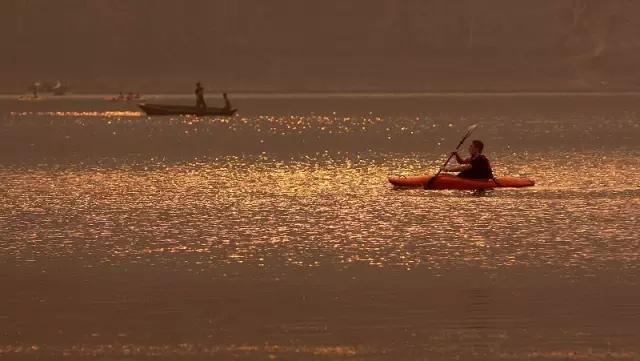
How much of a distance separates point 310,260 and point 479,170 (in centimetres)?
1257

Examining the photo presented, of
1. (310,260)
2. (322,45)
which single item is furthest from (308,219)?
(322,45)

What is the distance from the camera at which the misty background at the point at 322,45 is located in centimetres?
16612

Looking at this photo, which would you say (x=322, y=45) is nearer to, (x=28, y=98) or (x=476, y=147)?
(x=28, y=98)

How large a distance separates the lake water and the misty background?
341 feet

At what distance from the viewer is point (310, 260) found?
26.9 metres

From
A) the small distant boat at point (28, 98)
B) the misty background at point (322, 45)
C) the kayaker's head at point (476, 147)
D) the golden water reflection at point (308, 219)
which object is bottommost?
the small distant boat at point (28, 98)

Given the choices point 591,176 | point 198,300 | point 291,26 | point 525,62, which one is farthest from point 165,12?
point 198,300

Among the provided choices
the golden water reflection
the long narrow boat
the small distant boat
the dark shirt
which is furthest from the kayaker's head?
the small distant boat

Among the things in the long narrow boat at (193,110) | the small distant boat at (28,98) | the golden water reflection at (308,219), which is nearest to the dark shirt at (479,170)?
the golden water reflection at (308,219)

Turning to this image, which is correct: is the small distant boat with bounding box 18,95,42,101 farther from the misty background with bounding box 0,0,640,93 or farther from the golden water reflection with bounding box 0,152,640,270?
the golden water reflection with bounding box 0,152,640,270

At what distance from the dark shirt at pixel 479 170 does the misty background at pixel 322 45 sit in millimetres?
123879

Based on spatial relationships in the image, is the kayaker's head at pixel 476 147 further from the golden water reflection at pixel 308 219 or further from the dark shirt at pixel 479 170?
the golden water reflection at pixel 308 219

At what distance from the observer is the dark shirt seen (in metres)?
38.7

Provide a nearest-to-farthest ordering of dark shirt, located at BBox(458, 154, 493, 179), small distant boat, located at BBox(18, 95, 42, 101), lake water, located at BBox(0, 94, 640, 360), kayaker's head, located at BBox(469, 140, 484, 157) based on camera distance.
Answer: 1. lake water, located at BBox(0, 94, 640, 360)
2. kayaker's head, located at BBox(469, 140, 484, 157)
3. dark shirt, located at BBox(458, 154, 493, 179)
4. small distant boat, located at BBox(18, 95, 42, 101)
